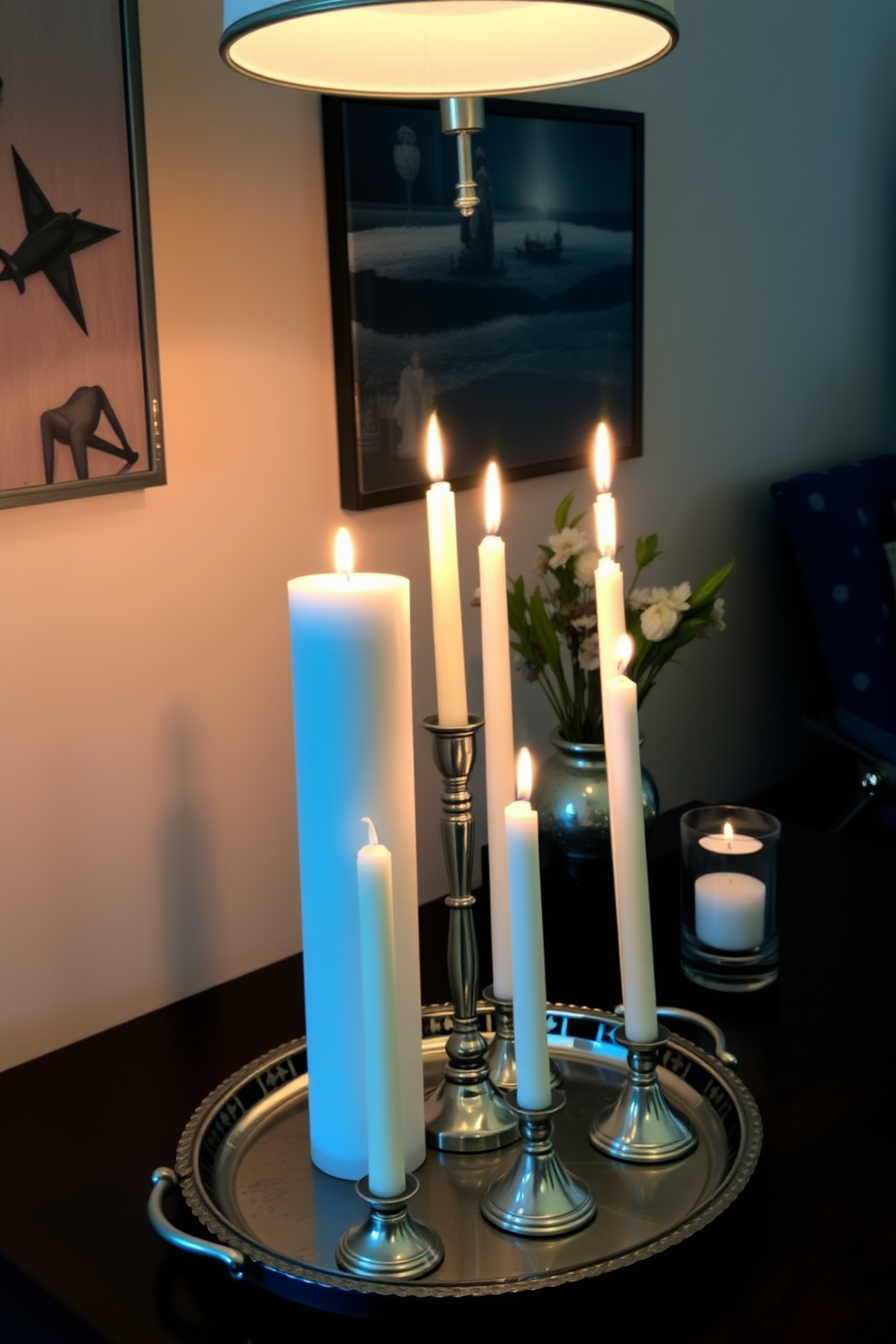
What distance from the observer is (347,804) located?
87 centimetres

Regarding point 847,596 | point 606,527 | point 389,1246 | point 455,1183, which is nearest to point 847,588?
Answer: point 847,596

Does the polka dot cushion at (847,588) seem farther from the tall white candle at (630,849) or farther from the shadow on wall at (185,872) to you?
the tall white candle at (630,849)

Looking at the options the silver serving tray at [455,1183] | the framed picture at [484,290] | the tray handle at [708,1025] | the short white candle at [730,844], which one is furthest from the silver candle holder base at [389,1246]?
the framed picture at [484,290]

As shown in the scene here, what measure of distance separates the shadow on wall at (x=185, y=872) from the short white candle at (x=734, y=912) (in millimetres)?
489

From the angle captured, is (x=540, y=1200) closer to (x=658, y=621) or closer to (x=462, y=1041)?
(x=462, y=1041)

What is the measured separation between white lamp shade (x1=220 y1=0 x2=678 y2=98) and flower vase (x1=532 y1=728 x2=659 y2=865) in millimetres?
640

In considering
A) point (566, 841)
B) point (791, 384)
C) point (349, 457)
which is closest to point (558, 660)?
point (566, 841)

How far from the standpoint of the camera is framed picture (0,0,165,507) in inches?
42.5

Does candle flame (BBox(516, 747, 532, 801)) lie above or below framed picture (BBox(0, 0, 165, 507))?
below

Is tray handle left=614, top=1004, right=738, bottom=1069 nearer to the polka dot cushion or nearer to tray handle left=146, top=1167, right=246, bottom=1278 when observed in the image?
tray handle left=146, top=1167, right=246, bottom=1278

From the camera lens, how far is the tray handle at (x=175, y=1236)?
0.80 m

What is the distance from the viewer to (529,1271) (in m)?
0.80

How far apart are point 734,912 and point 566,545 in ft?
1.31

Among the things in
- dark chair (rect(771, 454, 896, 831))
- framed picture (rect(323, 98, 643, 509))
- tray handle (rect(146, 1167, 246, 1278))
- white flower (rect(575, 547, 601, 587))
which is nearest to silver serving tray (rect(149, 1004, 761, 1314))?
tray handle (rect(146, 1167, 246, 1278))
